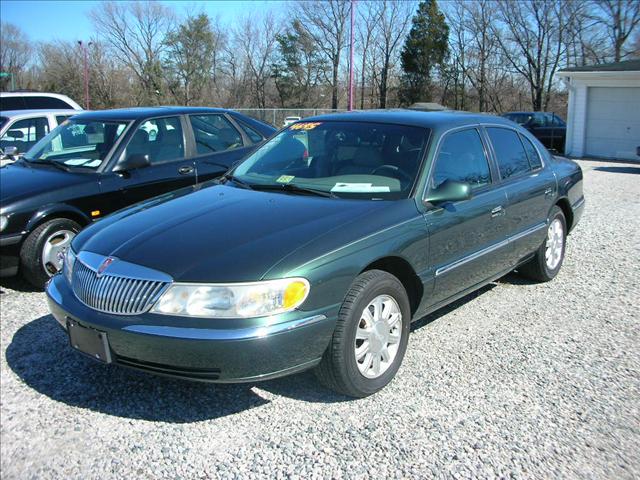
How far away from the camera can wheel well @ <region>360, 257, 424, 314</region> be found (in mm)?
3537

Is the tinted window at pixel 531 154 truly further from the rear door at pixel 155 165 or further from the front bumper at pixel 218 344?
the rear door at pixel 155 165

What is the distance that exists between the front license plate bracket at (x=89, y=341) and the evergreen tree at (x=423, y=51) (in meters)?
46.3

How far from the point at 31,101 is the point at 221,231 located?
10.6m

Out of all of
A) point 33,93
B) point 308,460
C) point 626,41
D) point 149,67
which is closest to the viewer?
point 308,460

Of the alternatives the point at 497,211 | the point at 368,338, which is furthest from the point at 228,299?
the point at 497,211

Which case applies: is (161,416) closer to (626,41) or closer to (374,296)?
(374,296)

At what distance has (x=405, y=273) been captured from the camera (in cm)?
371

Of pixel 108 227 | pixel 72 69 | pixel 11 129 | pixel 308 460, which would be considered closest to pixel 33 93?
pixel 11 129

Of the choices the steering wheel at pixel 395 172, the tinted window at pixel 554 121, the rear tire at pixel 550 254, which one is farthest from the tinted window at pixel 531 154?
the tinted window at pixel 554 121

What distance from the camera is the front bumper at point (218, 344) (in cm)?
285

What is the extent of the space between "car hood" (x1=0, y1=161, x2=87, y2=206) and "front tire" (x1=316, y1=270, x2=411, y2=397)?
3.51 meters

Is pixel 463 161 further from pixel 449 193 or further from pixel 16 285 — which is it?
pixel 16 285

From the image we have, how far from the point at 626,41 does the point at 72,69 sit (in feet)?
131

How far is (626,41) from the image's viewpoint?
39.8 m
